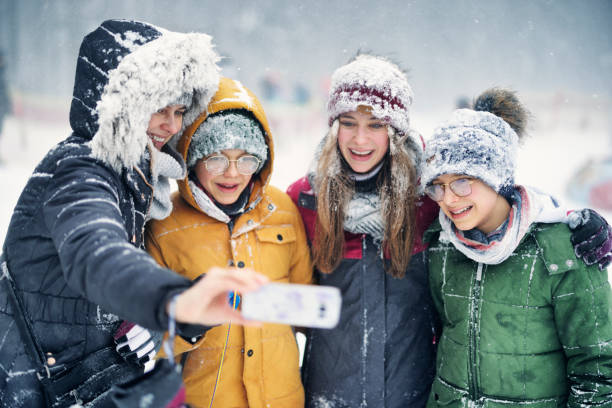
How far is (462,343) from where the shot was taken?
1.76 meters

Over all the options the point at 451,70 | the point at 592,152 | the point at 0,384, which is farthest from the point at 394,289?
the point at 451,70

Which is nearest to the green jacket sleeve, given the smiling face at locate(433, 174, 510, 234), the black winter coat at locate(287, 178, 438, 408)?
the smiling face at locate(433, 174, 510, 234)

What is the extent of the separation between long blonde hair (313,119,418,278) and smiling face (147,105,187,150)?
74cm

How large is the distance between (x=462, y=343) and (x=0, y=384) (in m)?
1.54

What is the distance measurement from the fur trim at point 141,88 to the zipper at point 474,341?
129 centimetres

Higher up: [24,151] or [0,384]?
[24,151]

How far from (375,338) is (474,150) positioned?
887 millimetres

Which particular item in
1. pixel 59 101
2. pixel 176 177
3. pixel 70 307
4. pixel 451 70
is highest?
pixel 451 70

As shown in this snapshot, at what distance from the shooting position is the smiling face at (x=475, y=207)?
5.62ft

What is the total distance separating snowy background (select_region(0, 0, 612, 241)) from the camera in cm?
1058

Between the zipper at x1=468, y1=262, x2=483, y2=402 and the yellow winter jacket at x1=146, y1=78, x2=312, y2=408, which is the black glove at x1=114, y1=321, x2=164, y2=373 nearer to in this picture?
the yellow winter jacket at x1=146, y1=78, x2=312, y2=408

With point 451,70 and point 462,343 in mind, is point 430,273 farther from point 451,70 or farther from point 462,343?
point 451,70

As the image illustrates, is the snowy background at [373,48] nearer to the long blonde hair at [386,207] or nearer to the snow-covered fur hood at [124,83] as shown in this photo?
the long blonde hair at [386,207]

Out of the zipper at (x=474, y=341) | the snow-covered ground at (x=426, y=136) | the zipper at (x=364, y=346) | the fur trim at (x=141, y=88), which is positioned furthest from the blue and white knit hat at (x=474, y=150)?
the snow-covered ground at (x=426, y=136)
